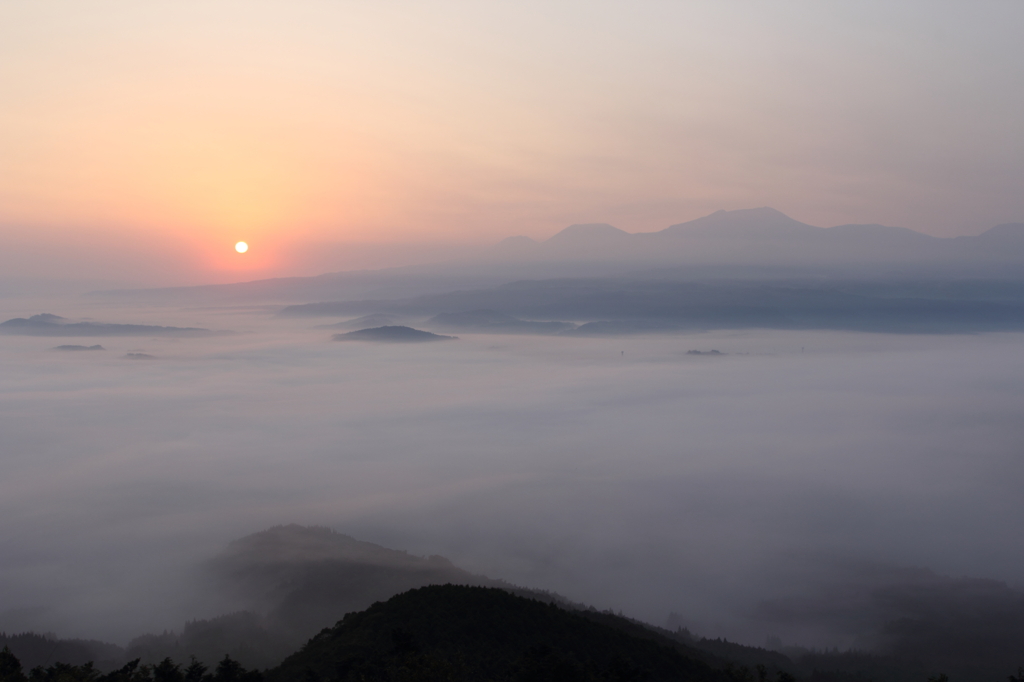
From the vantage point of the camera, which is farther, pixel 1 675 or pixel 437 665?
pixel 437 665

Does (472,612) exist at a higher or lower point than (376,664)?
lower

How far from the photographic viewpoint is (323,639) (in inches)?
4446

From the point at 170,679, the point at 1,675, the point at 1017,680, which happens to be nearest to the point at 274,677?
the point at 170,679

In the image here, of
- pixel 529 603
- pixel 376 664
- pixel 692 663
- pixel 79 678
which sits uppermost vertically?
pixel 79 678

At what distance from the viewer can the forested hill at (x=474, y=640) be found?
91.9 meters

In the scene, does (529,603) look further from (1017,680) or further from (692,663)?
(1017,680)

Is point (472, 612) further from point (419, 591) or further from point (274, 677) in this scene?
point (274, 677)

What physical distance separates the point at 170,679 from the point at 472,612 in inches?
2292

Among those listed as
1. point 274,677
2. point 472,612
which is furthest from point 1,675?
point 472,612

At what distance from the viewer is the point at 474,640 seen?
4146 inches

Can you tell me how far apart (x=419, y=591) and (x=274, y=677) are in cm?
3559

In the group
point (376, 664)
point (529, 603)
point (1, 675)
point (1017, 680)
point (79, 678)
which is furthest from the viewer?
point (529, 603)

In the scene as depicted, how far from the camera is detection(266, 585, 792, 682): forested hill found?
91.9m

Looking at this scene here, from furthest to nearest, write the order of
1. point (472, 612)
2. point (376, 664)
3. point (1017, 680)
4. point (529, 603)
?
point (529, 603)
point (472, 612)
point (376, 664)
point (1017, 680)
